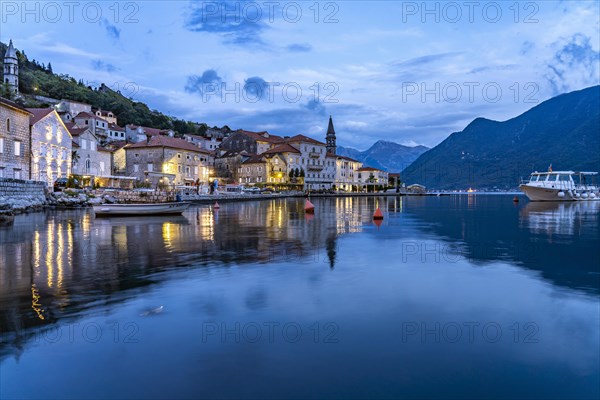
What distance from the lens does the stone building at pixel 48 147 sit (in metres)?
47.5

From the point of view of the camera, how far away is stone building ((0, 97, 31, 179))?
130 ft

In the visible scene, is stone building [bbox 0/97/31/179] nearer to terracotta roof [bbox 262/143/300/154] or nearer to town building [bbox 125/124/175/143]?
town building [bbox 125/124/175/143]

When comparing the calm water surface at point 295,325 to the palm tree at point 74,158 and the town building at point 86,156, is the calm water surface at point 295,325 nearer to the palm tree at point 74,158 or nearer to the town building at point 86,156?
the palm tree at point 74,158

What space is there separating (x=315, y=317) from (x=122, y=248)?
10.8 metres

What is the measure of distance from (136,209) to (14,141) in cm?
2053

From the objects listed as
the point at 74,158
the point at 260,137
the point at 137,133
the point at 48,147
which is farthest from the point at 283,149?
the point at 48,147

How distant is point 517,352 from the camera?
6141 mm

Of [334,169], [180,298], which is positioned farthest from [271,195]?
[180,298]

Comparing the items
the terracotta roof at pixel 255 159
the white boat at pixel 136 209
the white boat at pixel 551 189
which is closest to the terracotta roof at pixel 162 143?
the terracotta roof at pixel 255 159

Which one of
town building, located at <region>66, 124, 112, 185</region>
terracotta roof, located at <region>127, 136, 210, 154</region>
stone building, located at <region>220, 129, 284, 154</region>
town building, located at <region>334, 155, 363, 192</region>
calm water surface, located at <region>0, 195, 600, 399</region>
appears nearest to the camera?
calm water surface, located at <region>0, 195, 600, 399</region>

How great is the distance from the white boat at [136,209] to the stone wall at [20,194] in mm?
6426

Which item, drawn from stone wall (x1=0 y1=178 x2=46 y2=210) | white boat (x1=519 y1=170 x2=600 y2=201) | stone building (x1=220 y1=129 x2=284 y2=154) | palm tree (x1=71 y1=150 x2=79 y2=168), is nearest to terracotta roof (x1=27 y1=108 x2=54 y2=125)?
stone wall (x1=0 y1=178 x2=46 y2=210)

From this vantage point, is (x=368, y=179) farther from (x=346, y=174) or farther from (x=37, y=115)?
(x=37, y=115)

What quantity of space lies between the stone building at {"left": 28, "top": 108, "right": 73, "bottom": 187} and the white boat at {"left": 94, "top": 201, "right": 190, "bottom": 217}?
20717mm
